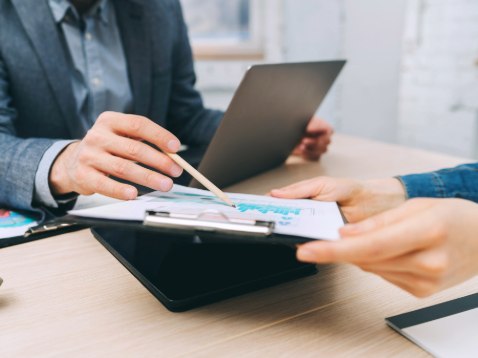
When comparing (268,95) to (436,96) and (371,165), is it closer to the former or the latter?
(371,165)

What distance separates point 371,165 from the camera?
92 centimetres

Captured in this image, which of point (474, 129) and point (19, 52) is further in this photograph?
point (474, 129)

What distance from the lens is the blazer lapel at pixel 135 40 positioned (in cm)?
104

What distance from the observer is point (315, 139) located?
970 mm

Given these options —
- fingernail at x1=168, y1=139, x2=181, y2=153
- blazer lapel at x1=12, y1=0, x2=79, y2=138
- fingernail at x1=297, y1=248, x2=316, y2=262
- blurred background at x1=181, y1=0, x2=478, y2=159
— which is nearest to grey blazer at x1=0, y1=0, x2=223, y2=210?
blazer lapel at x1=12, y1=0, x2=79, y2=138

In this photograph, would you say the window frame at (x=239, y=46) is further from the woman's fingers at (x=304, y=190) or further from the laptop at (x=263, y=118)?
the woman's fingers at (x=304, y=190)

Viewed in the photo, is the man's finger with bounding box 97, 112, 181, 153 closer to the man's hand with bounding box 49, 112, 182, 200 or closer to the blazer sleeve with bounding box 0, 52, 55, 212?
the man's hand with bounding box 49, 112, 182, 200

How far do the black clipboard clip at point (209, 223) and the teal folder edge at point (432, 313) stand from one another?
0.16 meters

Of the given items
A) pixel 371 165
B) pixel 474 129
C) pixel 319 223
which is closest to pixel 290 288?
pixel 319 223

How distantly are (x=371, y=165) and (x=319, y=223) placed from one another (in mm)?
631

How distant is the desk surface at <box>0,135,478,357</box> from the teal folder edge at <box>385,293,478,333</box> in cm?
1

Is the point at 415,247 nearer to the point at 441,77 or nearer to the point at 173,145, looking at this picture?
the point at 173,145

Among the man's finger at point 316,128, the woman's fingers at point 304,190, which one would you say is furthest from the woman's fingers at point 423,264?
the man's finger at point 316,128

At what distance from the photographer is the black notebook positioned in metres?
0.31
